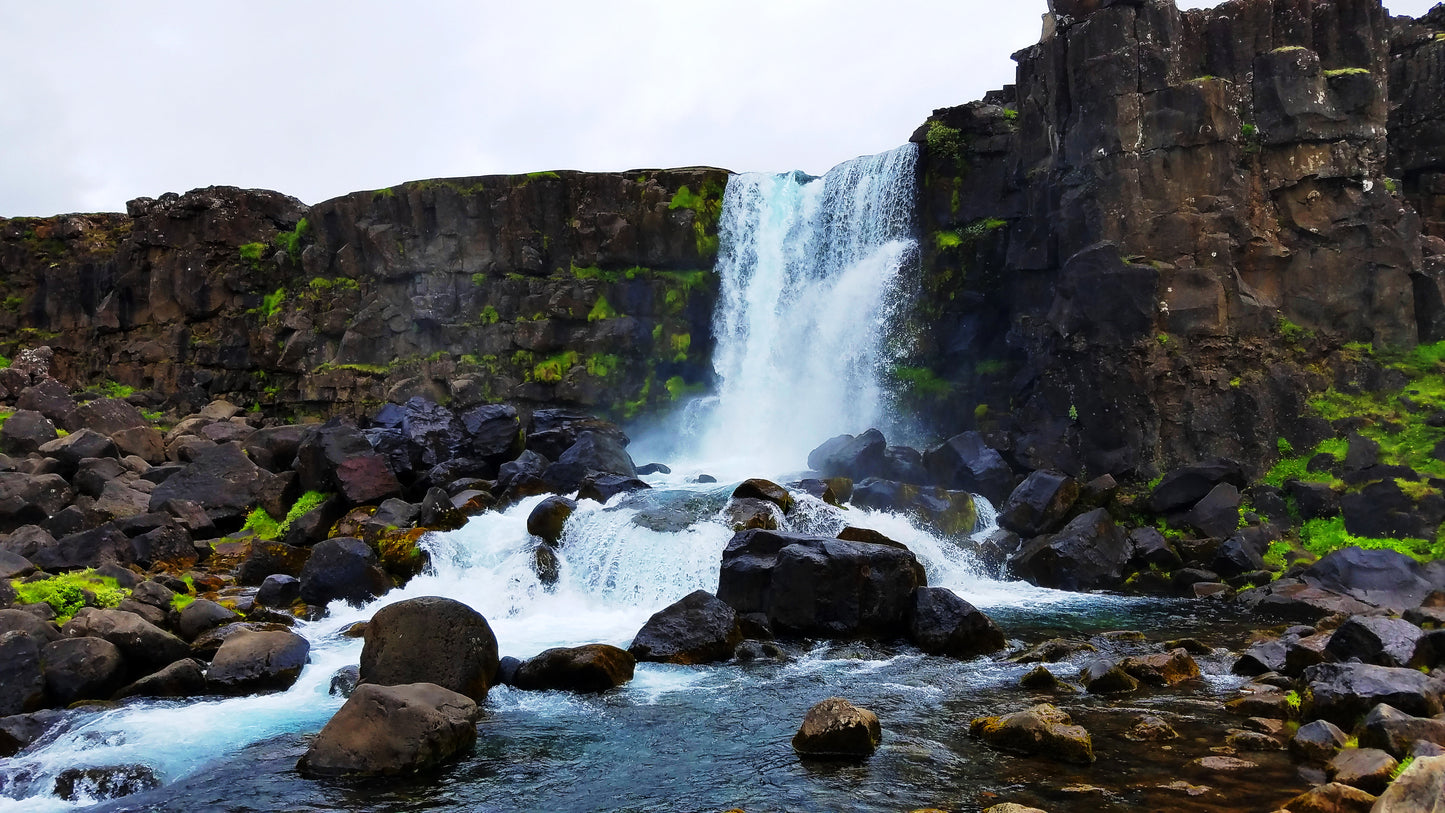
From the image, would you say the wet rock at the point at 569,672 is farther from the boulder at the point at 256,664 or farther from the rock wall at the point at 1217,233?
the rock wall at the point at 1217,233

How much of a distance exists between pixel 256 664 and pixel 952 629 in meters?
9.18

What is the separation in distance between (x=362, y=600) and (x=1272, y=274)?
2119 centimetres

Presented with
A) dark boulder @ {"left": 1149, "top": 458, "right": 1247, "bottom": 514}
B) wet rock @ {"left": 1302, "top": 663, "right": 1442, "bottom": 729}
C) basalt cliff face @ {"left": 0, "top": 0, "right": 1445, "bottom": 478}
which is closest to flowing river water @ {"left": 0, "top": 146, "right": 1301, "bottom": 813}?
wet rock @ {"left": 1302, "top": 663, "right": 1442, "bottom": 729}

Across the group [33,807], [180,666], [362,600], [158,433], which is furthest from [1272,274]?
[158,433]

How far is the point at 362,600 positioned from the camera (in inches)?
658

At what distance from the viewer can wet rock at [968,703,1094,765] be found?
9164 mm

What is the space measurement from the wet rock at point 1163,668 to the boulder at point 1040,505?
825 cm

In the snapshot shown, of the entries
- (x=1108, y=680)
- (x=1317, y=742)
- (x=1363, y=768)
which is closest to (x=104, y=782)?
(x=1108, y=680)

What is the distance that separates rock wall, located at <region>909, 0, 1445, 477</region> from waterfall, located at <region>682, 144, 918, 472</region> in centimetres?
624

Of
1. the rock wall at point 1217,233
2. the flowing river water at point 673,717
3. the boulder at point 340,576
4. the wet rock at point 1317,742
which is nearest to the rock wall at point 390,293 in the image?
the rock wall at point 1217,233

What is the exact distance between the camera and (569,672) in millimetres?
12273

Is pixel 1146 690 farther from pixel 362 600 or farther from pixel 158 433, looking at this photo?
pixel 158 433

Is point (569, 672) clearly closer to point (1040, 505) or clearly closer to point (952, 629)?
point (952, 629)

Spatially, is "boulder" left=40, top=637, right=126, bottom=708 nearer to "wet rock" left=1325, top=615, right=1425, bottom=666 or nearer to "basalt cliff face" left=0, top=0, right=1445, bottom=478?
"wet rock" left=1325, top=615, right=1425, bottom=666
